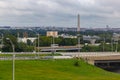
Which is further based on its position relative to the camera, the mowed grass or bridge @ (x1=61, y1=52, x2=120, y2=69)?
bridge @ (x1=61, y1=52, x2=120, y2=69)

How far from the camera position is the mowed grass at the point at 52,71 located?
70.6 metres

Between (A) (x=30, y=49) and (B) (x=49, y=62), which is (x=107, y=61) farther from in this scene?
(A) (x=30, y=49)

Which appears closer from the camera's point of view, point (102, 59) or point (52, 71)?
point (52, 71)

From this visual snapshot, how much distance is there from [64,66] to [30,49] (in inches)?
2696

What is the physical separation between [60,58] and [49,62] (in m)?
10.4

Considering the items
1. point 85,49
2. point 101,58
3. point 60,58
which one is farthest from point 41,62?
point 85,49

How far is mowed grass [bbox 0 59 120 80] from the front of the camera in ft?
232

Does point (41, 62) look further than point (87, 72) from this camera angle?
Yes

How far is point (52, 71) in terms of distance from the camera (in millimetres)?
81312

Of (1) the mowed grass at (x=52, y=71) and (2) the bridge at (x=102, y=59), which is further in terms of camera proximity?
(2) the bridge at (x=102, y=59)

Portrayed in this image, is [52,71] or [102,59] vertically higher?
[52,71]

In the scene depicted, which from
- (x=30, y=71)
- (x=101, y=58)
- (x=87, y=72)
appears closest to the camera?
(x=30, y=71)

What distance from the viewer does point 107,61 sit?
Result: 119000 millimetres

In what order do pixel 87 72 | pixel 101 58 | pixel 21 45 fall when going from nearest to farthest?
pixel 87 72 → pixel 101 58 → pixel 21 45
